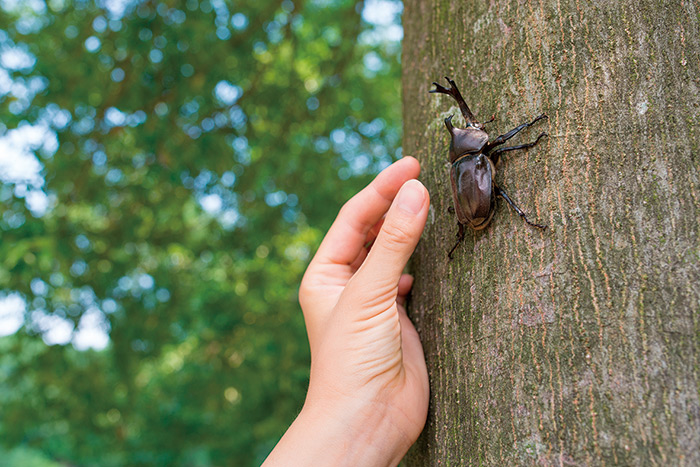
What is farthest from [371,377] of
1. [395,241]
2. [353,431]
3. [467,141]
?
[467,141]

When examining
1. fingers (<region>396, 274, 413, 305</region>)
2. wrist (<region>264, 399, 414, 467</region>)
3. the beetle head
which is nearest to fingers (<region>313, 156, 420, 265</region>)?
fingers (<region>396, 274, 413, 305</region>)

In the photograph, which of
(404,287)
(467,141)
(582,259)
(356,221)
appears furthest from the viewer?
(356,221)

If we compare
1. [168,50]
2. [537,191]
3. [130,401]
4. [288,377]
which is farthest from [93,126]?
[537,191]

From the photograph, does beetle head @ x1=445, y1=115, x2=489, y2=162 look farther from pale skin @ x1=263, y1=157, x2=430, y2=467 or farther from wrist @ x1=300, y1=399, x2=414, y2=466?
wrist @ x1=300, y1=399, x2=414, y2=466

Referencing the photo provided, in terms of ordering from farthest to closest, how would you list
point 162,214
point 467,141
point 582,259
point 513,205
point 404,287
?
1. point 162,214
2. point 404,287
3. point 467,141
4. point 513,205
5. point 582,259

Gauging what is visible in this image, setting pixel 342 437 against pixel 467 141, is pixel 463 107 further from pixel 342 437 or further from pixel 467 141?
pixel 342 437

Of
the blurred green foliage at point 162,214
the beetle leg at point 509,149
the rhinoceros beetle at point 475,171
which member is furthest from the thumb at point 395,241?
the blurred green foliage at point 162,214

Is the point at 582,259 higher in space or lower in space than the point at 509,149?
lower
